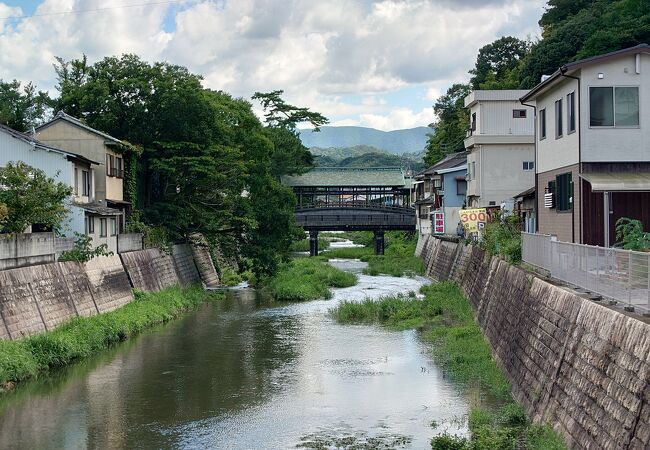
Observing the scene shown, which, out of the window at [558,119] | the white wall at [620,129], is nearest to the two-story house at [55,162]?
the window at [558,119]

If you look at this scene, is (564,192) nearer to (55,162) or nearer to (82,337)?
(82,337)

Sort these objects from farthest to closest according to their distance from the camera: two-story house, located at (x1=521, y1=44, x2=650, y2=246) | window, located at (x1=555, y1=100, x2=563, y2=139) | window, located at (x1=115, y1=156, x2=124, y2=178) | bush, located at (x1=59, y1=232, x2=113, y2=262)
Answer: window, located at (x1=115, y1=156, x2=124, y2=178) < bush, located at (x1=59, y1=232, x2=113, y2=262) < window, located at (x1=555, y1=100, x2=563, y2=139) < two-story house, located at (x1=521, y1=44, x2=650, y2=246)

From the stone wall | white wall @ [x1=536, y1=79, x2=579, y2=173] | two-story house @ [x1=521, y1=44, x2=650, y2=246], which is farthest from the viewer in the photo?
white wall @ [x1=536, y1=79, x2=579, y2=173]

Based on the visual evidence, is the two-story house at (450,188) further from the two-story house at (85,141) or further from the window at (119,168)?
the two-story house at (85,141)

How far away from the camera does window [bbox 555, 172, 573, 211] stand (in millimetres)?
23062

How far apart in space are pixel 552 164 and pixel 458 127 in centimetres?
5622

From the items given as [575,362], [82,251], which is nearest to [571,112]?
[575,362]

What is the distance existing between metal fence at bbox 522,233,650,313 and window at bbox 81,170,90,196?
2301 cm

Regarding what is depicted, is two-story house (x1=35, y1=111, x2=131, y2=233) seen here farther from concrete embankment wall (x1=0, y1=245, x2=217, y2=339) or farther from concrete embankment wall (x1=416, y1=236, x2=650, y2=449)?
concrete embankment wall (x1=416, y1=236, x2=650, y2=449)

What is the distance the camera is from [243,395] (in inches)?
774

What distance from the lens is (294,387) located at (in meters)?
20.5

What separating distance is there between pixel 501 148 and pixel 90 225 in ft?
76.5

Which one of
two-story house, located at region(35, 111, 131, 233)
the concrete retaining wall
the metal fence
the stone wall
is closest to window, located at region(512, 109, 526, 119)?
the concrete retaining wall

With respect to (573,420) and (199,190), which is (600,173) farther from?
(199,190)
